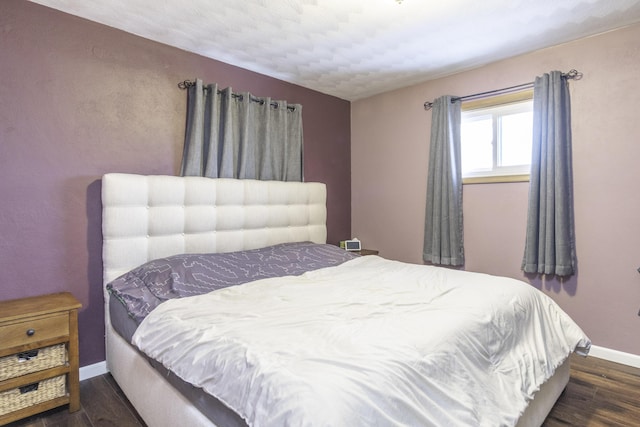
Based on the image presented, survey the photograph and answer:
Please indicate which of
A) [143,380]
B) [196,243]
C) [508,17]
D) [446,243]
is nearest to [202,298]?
[143,380]

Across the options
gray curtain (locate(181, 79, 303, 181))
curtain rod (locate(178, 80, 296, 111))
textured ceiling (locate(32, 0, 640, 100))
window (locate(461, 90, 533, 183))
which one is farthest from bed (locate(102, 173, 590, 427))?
window (locate(461, 90, 533, 183))

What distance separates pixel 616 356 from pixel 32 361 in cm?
378

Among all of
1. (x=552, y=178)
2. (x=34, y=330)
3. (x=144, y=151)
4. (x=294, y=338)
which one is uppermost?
(x=144, y=151)

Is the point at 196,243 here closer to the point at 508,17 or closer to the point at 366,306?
the point at 366,306

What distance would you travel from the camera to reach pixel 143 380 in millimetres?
1676

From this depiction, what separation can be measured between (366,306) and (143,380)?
3.82 feet

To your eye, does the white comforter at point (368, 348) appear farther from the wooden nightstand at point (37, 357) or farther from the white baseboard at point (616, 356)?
the white baseboard at point (616, 356)

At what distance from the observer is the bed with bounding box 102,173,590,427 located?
974mm

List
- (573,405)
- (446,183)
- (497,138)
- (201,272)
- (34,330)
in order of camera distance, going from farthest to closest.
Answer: (446,183) < (497,138) < (201,272) < (573,405) < (34,330)

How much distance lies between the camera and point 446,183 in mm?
3211

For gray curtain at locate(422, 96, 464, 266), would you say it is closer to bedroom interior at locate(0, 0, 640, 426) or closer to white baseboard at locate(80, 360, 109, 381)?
bedroom interior at locate(0, 0, 640, 426)

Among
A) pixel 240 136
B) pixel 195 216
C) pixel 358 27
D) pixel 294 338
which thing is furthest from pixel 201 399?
pixel 358 27

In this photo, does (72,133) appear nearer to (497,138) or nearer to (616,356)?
(497,138)

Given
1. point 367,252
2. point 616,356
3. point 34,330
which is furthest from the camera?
point 367,252
